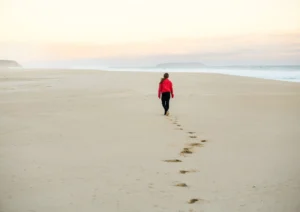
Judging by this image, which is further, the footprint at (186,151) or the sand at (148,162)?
the footprint at (186,151)

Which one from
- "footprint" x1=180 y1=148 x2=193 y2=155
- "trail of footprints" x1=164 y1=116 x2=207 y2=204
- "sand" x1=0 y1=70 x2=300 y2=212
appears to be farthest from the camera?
"footprint" x1=180 y1=148 x2=193 y2=155

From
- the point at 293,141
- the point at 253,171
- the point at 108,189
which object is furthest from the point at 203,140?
the point at 108,189

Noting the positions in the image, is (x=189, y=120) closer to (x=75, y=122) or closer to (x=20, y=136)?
(x=75, y=122)

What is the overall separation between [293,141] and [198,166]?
264 cm

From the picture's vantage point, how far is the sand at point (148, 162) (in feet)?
13.0

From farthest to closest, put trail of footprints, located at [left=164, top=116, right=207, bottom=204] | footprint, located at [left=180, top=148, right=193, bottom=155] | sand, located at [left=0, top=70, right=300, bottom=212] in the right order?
footprint, located at [left=180, top=148, right=193, bottom=155], trail of footprints, located at [left=164, top=116, right=207, bottom=204], sand, located at [left=0, top=70, right=300, bottom=212]

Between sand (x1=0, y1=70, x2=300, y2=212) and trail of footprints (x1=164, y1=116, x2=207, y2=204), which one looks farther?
trail of footprints (x1=164, y1=116, x2=207, y2=204)

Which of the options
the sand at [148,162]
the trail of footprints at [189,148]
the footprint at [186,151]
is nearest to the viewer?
the sand at [148,162]

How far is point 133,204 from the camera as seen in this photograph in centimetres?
388

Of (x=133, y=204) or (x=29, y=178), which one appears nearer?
(x=133, y=204)

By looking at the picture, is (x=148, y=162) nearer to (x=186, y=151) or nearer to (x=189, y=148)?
(x=186, y=151)

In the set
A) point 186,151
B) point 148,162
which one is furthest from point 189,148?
point 148,162

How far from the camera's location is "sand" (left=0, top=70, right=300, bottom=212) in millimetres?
3961

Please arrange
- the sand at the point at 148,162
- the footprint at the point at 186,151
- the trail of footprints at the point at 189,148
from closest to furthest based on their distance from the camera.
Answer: the sand at the point at 148,162, the trail of footprints at the point at 189,148, the footprint at the point at 186,151
